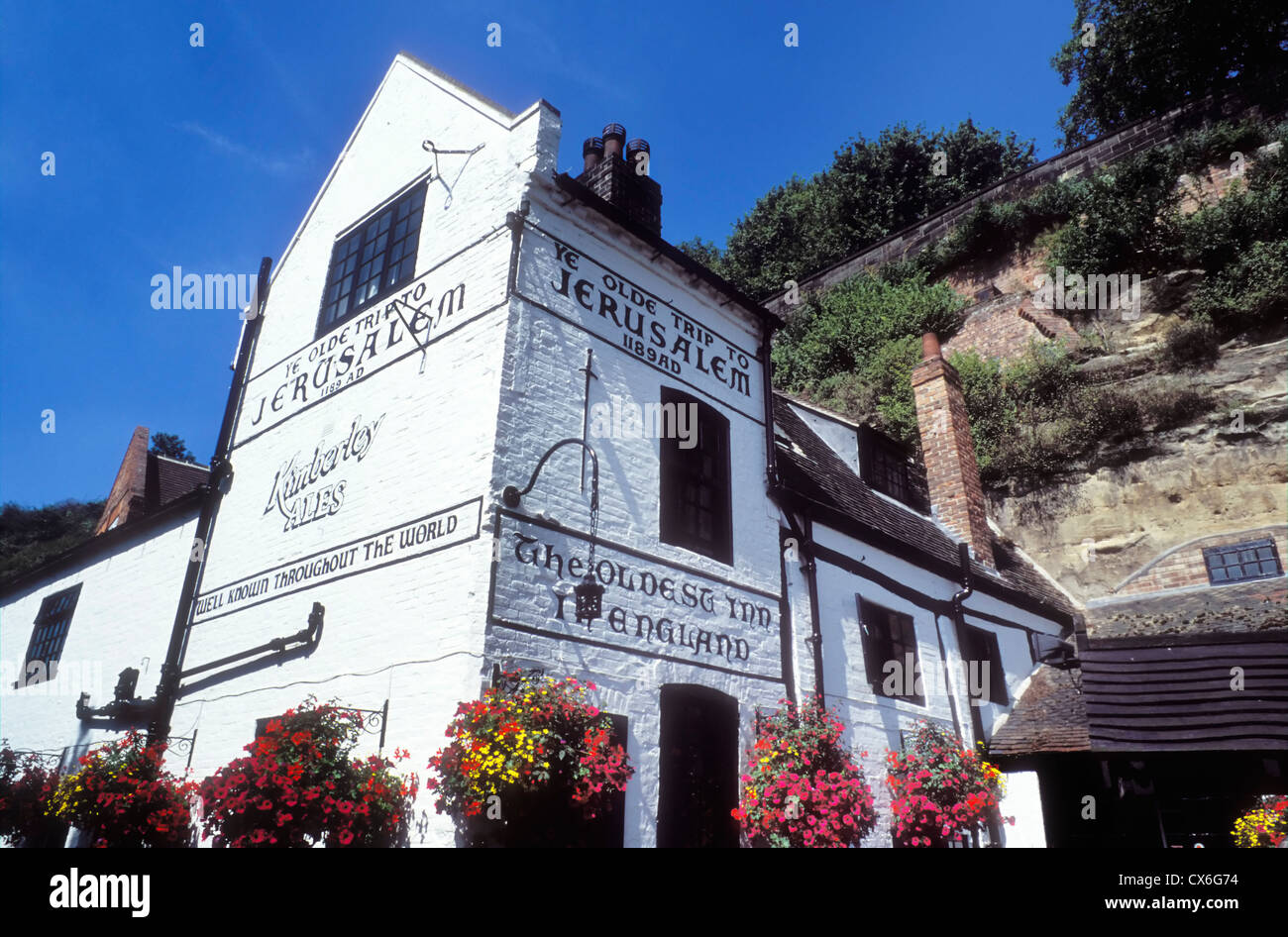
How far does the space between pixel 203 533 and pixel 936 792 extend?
931cm

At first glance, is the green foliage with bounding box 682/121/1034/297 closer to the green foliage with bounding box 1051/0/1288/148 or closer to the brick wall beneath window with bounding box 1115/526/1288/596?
the green foliage with bounding box 1051/0/1288/148

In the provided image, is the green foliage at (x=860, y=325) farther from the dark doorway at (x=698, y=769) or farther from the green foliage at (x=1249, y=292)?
the dark doorway at (x=698, y=769)

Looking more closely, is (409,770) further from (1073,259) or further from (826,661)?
Answer: (1073,259)

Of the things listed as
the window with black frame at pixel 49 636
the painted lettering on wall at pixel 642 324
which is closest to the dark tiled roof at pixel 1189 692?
the painted lettering on wall at pixel 642 324

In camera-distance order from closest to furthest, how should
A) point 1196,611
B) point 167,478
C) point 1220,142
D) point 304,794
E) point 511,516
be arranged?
point 304,794 → point 511,516 → point 1196,611 → point 167,478 → point 1220,142

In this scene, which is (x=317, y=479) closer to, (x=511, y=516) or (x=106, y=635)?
(x=511, y=516)

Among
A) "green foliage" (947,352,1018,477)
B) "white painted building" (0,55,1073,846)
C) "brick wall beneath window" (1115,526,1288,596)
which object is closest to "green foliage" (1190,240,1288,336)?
"green foliage" (947,352,1018,477)

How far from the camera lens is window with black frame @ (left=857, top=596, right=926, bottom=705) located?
34.5 ft

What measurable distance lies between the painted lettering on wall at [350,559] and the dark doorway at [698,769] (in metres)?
2.54

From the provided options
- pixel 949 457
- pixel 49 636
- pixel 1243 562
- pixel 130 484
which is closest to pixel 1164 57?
pixel 1243 562

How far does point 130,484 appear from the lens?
48.1 ft

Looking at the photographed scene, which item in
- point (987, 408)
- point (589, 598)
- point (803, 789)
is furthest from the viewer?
point (987, 408)

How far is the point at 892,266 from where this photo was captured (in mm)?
25969
